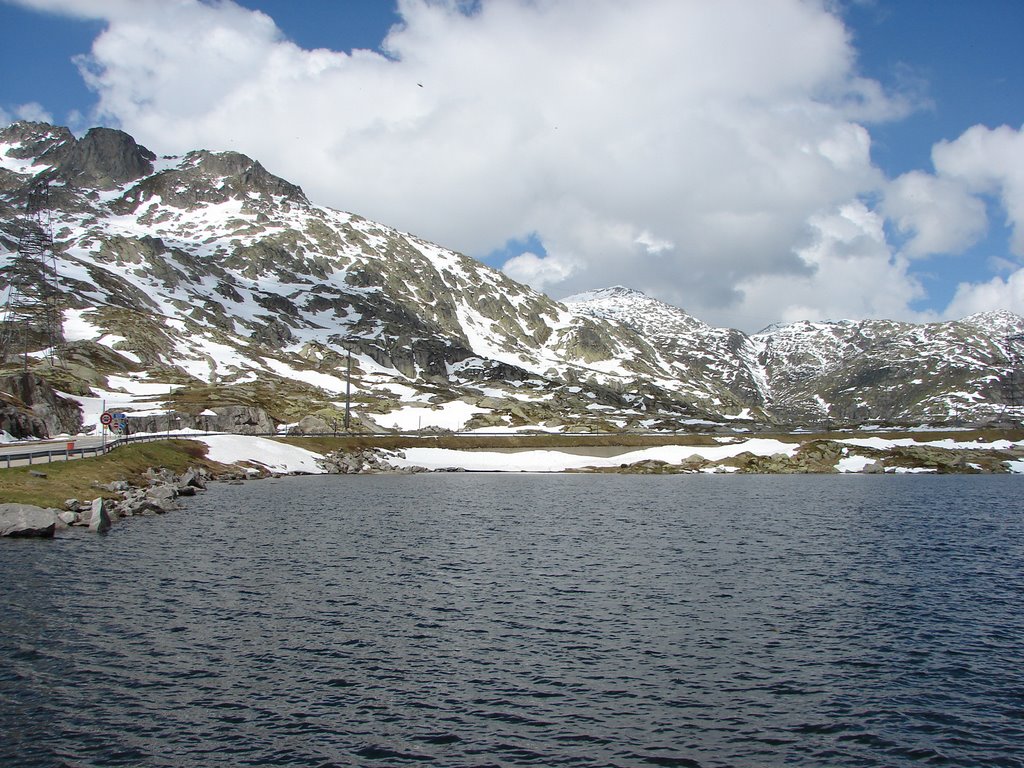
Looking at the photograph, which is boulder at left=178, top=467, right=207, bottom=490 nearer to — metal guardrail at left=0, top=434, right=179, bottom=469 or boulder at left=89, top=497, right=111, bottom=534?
metal guardrail at left=0, top=434, right=179, bottom=469

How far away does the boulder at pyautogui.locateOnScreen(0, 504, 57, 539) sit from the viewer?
45.5 meters

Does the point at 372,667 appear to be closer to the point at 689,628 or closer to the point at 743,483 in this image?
the point at 689,628

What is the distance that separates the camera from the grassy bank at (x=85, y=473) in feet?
175

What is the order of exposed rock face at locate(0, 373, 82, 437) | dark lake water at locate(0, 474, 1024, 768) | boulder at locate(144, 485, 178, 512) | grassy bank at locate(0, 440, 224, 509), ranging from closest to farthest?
1. dark lake water at locate(0, 474, 1024, 768)
2. grassy bank at locate(0, 440, 224, 509)
3. boulder at locate(144, 485, 178, 512)
4. exposed rock face at locate(0, 373, 82, 437)

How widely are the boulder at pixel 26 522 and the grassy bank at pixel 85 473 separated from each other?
5684mm

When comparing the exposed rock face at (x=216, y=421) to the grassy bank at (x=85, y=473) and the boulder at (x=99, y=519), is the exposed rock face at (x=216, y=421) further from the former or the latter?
the boulder at (x=99, y=519)

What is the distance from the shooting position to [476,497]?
8138 cm

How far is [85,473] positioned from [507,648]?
5227 centimetres

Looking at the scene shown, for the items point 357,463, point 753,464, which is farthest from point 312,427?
point 753,464

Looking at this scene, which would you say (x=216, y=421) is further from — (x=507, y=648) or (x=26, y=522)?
(x=507, y=648)

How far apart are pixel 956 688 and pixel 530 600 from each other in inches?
660

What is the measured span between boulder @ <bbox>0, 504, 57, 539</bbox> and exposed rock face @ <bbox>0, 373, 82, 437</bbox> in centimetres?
5784

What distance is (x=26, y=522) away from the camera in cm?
4559

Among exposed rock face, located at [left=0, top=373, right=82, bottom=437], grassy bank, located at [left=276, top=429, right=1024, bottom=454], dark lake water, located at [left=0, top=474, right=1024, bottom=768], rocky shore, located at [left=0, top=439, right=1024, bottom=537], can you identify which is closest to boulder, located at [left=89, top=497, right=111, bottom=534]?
dark lake water, located at [left=0, top=474, right=1024, bottom=768]
